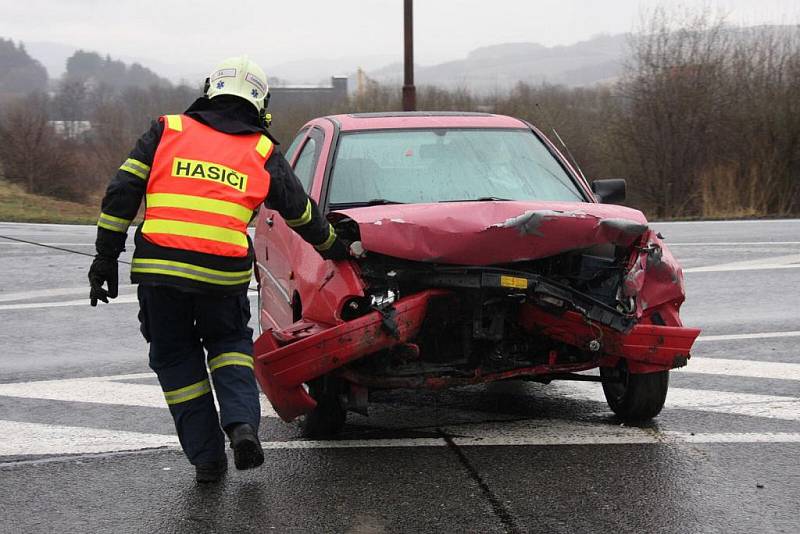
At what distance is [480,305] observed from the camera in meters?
4.82

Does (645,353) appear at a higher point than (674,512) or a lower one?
higher

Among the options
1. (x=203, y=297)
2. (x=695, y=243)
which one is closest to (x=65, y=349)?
(x=203, y=297)

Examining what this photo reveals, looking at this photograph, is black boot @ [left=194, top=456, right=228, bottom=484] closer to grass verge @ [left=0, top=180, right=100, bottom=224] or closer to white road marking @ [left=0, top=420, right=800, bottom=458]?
white road marking @ [left=0, top=420, right=800, bottom=458]

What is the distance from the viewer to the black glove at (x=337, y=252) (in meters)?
4.72

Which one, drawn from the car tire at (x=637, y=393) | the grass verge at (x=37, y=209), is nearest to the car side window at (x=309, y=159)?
the car tire at (x=637, y=393)

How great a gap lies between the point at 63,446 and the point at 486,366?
6.80ft

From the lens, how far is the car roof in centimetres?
639

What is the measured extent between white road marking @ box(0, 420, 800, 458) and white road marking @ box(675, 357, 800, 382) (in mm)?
1421

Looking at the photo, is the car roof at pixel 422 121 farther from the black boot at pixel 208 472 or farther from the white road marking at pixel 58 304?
the white road marking at pixel 58 304

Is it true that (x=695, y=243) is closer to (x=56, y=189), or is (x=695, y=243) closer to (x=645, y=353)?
(x=645, y=353)

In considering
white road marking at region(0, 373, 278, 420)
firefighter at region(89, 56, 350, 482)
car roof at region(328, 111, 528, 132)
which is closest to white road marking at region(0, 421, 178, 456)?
white road marking at region(0, 373, 278, 420)

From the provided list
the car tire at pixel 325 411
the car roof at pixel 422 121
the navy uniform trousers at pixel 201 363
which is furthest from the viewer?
the car roof at pixel 422 121

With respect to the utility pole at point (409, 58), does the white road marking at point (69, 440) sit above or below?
below

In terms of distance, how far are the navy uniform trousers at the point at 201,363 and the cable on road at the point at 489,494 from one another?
96cm
